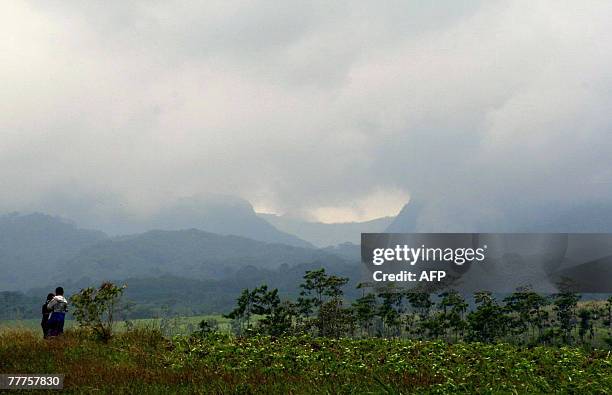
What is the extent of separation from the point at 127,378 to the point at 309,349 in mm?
6719

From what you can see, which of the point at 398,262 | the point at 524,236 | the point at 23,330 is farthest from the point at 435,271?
the point at 23,330

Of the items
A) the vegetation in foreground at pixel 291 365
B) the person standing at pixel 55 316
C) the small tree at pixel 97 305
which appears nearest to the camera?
the vegetation in foreground at pixel 291 365

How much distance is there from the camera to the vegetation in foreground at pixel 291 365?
50.8 ft

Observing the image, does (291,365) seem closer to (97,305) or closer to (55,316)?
(97,305)

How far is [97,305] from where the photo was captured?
2442cm

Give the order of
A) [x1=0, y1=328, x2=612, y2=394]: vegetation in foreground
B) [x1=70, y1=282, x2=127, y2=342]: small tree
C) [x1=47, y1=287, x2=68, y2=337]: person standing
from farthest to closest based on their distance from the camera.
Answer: [x1=47, y1=287, x2=68, y2=337]: person standing
[x1=70, y1=282, x2=127, y2=342]: small tree
[x1=0, y1=328, x2=612, y2=394]: vegetation in foreground

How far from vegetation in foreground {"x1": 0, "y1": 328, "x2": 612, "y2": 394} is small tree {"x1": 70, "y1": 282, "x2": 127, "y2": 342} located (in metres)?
0.62

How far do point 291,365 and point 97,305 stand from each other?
32.4 feet

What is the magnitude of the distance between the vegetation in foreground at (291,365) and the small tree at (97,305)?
2.05 ft

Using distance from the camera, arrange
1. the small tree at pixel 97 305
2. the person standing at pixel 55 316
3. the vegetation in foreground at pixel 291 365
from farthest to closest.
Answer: the person standing at pixel 55 316, the small tree at pixel 97 305, the vegetation in foreground at pixel 291 365

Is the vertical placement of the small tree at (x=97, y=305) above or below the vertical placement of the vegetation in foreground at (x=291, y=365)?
above

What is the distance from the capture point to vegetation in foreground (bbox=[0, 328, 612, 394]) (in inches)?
610

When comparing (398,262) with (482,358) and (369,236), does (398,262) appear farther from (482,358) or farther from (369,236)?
(482,358)

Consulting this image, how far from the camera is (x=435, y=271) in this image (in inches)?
1278
